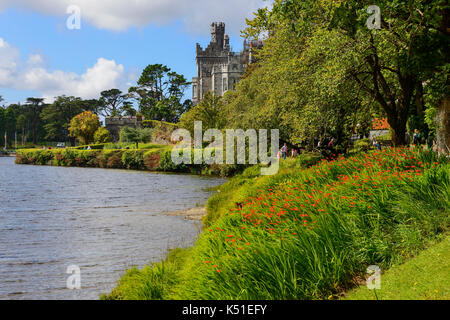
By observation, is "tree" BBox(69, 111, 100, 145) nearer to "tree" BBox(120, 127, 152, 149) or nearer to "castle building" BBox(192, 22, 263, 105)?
"tree" BBox(120, 127, 152, 149)

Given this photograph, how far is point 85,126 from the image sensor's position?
99750 millimetres

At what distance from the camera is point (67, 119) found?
123125mm

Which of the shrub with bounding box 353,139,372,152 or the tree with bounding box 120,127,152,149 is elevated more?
the tree with bounding box 120,127,152,149

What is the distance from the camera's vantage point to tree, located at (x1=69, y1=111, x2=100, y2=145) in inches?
3954

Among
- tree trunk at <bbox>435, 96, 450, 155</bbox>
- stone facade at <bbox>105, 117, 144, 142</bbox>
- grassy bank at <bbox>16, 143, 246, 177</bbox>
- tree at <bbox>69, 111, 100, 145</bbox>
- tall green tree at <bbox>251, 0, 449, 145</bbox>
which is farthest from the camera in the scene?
stone facade at <bbox>105, 117, 144, 142</bbox>

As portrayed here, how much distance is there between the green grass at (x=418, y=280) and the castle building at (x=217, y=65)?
100 metres

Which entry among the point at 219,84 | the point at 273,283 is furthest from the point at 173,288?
the point at 219,84

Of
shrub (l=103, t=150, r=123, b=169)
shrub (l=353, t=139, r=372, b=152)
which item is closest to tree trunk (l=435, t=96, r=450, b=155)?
shrub (l=353, t=139, r=372, b=152)

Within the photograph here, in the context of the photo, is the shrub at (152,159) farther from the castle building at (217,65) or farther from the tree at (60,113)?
the tree at (60,113)

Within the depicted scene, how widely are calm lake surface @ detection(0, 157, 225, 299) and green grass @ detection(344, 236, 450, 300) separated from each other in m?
6.81

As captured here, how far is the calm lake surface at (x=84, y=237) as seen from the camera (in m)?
12.0

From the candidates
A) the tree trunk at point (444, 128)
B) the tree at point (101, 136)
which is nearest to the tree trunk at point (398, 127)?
the tree trunk at point (444, 128)

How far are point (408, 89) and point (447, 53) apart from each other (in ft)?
14.4

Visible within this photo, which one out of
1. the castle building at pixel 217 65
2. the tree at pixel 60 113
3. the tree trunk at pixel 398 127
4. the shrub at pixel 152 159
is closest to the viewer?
the tree trunk at pixel 398 127
